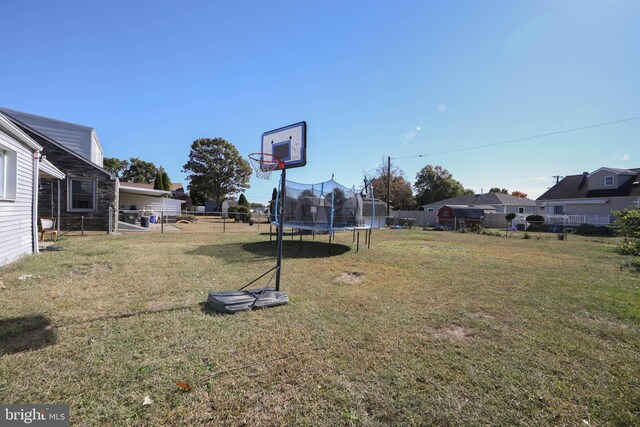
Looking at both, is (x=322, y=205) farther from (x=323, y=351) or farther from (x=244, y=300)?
(x=323, y=351)

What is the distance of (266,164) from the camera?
493 centimetres

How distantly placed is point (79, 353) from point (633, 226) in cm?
1251

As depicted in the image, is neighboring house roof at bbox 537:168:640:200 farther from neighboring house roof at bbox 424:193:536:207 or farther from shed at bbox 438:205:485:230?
shed at bbox 438:205:485:230

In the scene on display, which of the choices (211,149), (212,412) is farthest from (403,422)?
(211,149)

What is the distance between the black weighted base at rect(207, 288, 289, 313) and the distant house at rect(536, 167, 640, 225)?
29428mm

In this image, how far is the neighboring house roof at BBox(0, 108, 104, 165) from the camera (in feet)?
47.9

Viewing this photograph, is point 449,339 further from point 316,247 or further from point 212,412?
point 316,247

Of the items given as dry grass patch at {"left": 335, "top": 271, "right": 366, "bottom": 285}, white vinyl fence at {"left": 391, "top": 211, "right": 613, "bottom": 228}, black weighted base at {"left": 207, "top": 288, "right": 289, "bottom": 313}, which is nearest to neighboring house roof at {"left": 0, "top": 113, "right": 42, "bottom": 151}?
black weighted base at {"left": 207, "top": 288, "right": 289, "bottom": 313}

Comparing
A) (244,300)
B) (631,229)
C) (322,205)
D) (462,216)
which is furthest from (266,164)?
(462,216)

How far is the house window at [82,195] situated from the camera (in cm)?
1230

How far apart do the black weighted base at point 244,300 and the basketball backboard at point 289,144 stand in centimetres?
192

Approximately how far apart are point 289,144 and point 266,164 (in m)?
0.69

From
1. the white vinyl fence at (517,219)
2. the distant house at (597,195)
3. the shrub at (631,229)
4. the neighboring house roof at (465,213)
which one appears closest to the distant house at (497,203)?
the white vinyl fence at (517,219)

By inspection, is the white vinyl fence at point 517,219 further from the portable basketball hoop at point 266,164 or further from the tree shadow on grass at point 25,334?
the tree shadow on grass at point 25,334
